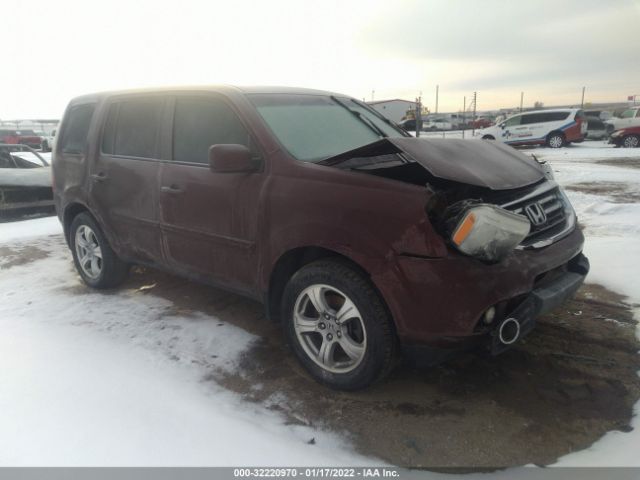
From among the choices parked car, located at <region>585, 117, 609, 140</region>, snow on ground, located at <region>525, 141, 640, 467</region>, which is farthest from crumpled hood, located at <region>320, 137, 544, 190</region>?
parked car, located at <region>585, 117, 609, 140</region>

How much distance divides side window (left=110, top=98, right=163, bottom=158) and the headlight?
2.46 m

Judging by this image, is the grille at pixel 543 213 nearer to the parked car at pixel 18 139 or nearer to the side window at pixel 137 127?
the side window at pixel 137 127

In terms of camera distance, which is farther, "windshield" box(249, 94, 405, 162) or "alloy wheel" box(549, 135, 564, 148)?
"alloy wheel" box(549, 135, 564, 148)

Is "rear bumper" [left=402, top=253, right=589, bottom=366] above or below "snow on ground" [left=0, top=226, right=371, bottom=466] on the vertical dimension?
above

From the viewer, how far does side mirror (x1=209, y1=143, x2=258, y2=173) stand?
283cm

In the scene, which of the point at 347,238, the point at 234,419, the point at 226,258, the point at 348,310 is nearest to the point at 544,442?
the point at 348,310

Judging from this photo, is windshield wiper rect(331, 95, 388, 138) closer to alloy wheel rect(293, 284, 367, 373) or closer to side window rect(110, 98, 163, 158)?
side window rect(110, 98, 163, 158)

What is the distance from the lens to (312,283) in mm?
2713

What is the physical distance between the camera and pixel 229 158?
2.83 metres

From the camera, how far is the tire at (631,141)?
18609 millimetres

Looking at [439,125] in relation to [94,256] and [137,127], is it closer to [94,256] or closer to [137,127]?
[94,256]

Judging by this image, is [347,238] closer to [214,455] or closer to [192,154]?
[214,455]

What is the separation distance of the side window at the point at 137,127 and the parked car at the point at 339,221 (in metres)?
0.02

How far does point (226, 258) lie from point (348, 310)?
103 cm
